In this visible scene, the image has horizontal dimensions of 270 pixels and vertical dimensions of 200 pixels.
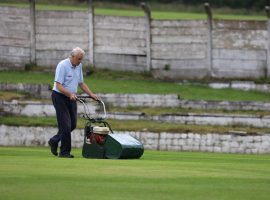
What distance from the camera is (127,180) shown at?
12852 millimetres

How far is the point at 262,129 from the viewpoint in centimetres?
2469

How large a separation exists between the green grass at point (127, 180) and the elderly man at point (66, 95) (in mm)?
2324

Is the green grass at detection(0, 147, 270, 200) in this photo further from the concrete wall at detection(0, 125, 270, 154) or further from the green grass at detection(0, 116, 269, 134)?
the green grass at detection(0, 116, 269, 134)

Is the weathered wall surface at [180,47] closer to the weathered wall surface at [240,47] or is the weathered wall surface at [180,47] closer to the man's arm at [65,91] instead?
the weathered wall surface at [240,47]

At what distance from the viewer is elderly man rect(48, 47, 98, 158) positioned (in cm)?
1809

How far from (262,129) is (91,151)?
7.73 m

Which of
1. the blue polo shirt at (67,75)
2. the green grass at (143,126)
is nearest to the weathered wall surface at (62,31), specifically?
the green grass at (143,126)

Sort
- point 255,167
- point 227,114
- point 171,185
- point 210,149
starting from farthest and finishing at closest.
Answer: point 227,114 < point 210,149 < point 255,167 < point 171,185

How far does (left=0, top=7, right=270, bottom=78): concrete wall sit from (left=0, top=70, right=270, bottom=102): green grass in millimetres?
586

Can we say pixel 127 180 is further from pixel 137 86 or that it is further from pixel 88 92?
pixel 137 86

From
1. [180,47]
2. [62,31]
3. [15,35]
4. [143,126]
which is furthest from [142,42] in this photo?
[143,126]

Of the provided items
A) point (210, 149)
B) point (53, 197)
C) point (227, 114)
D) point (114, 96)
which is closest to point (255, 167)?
point (53, 197)

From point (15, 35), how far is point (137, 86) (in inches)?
173

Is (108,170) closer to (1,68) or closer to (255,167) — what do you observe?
(255,167)
